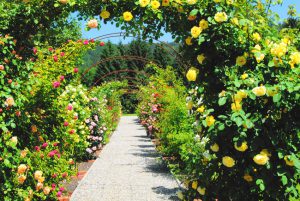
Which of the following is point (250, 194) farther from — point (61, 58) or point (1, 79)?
point (61, 58)

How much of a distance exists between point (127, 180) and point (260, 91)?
16.6 ft

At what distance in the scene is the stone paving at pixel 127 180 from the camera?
6.28 metres

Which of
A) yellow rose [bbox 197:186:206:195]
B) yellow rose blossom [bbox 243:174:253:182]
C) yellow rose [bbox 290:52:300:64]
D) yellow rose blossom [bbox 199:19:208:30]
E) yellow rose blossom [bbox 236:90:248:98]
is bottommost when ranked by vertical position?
yellow rose [bbox 197:186:206:195]

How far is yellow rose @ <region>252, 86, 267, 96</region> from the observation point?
9.53 feet

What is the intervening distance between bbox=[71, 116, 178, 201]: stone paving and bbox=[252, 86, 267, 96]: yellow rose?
11.5ft

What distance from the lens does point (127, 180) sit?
24.8ft

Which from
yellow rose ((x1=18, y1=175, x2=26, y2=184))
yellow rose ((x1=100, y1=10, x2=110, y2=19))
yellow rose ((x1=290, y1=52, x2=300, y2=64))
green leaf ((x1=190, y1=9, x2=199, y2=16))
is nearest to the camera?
yellow rose ((x1=290, y1=52, x2=300, y2=64))

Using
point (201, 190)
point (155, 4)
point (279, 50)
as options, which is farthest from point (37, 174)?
point (279, 50)

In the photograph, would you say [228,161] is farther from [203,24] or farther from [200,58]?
[203,24]

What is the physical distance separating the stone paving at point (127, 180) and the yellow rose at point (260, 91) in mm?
3510

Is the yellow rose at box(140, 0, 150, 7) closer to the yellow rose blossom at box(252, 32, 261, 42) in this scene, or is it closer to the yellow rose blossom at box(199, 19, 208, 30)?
the yellow rose blossom at box(199, 19, 208, 30)

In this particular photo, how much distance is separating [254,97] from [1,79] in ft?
7.31

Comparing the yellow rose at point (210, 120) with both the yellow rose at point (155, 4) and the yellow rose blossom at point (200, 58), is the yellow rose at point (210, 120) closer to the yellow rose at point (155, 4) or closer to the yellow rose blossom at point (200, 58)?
the yellow rose blossom at point (200, 58)

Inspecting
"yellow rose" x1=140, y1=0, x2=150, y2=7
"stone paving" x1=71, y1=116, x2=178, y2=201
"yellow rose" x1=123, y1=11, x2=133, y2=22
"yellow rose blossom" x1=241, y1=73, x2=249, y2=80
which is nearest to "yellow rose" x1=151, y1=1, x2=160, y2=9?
"yellow rose" x1=140, y1=0, x2=150, y2=7
